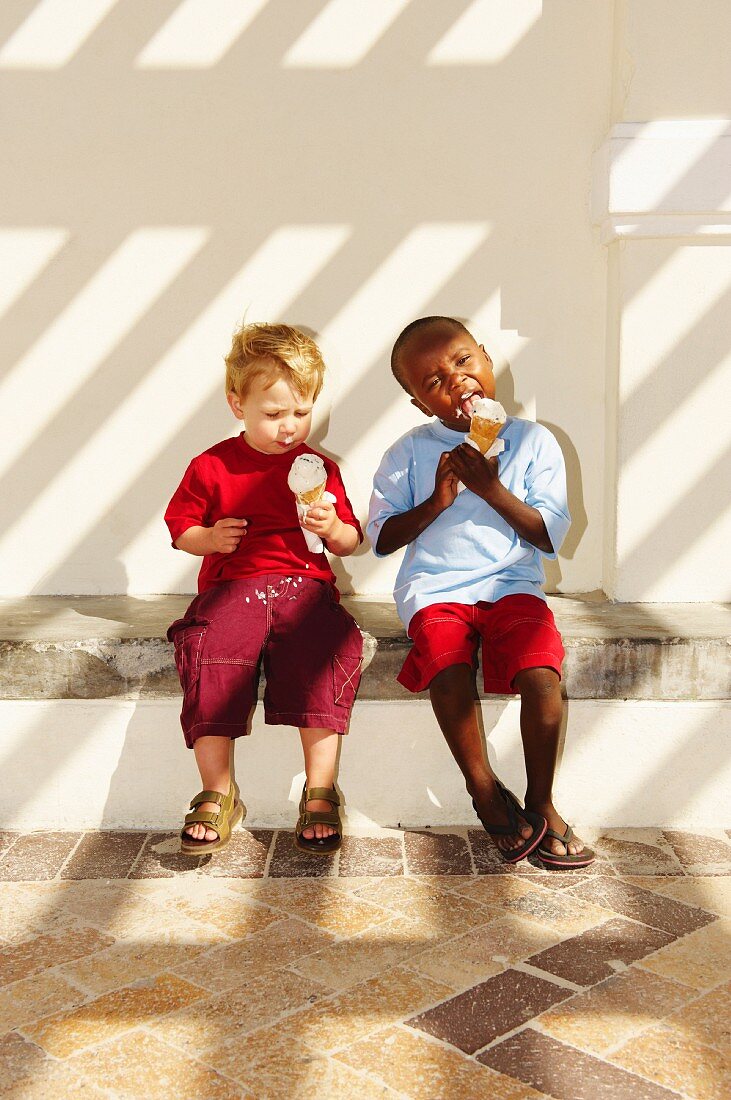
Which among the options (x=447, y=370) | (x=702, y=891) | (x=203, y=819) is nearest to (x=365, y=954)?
(x=203, y=819)

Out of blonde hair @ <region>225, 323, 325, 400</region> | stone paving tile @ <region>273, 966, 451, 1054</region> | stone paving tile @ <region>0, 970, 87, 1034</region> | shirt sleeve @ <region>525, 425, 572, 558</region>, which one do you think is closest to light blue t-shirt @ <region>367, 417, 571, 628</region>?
shirt sleeve @ <region>525, 425, 572, 558</region>

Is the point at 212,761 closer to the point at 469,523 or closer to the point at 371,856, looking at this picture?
the point at 371,856

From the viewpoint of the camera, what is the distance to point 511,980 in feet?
7.04

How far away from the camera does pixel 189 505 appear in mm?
2982

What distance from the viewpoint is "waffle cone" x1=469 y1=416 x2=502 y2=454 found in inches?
111

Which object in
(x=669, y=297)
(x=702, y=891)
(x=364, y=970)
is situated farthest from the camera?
(x=669, y=297)

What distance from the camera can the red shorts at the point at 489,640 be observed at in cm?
273

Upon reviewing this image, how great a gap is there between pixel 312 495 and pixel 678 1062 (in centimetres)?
155

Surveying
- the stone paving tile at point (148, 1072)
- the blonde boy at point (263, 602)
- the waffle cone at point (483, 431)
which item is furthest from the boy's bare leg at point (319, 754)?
the stone paving tile at point (148, 1072)

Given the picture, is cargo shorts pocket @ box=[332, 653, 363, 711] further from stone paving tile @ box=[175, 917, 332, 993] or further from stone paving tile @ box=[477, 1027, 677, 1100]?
stone paving tile @ box=[477, 1027, 677, 1100]

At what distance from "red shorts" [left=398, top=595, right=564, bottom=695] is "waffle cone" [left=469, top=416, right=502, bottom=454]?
421mm

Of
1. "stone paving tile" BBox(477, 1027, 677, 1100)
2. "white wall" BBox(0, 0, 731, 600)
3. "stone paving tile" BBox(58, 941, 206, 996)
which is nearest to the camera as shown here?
"stone paving tile" BBox(477, 1027, 677, 1100)

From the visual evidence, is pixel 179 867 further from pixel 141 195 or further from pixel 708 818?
pixel 141 195

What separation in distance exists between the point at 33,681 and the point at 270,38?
2200 millimetres
